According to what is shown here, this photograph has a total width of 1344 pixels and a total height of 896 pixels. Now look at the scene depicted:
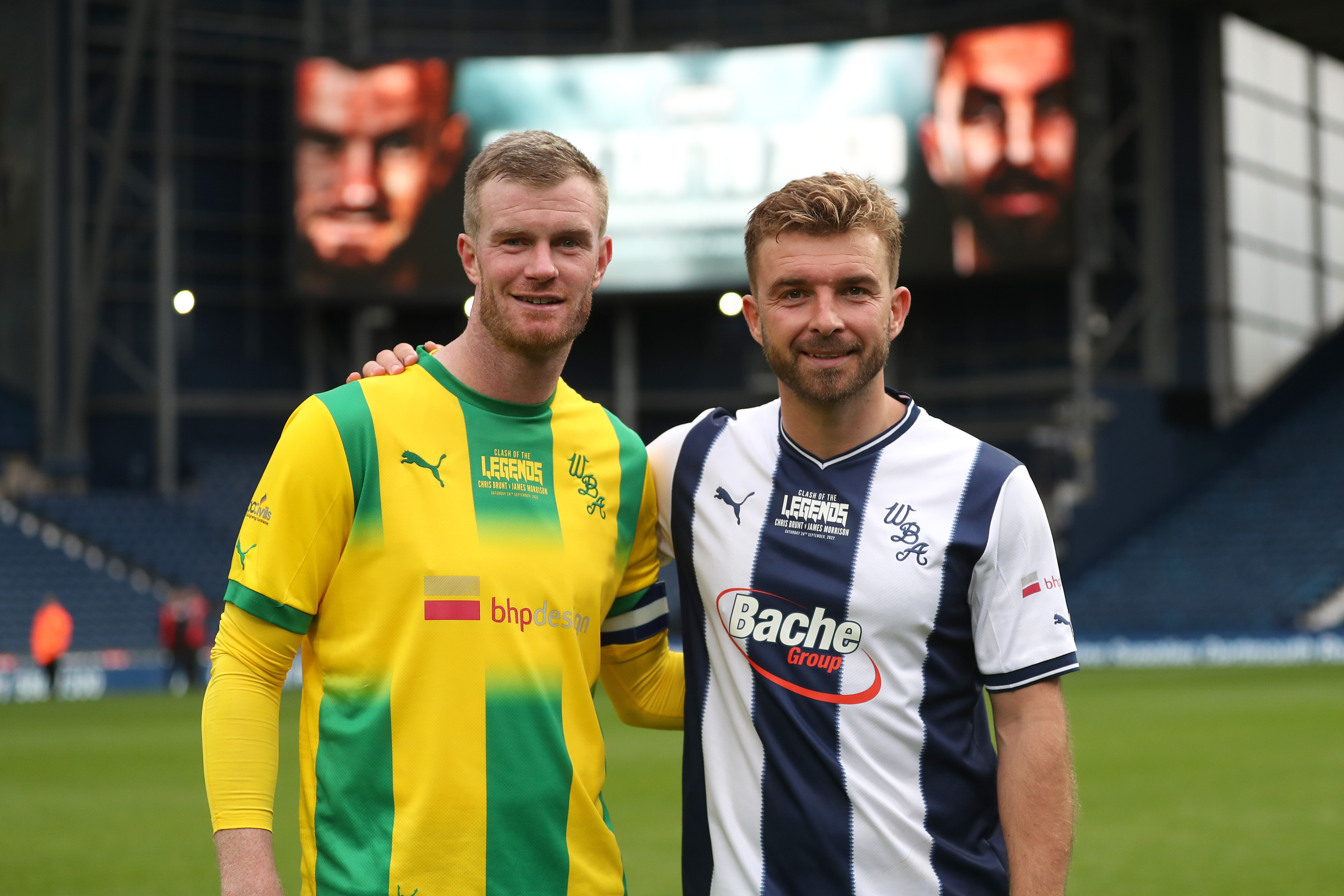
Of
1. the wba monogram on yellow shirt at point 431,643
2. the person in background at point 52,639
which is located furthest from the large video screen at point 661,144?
the wba monogram on yellow shirt at point 431,643

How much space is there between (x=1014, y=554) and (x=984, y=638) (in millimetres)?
168

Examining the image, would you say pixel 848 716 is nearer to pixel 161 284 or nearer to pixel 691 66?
pixel 691 66

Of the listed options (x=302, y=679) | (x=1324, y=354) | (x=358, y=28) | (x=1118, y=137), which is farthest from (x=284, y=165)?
(x=302, y=679)

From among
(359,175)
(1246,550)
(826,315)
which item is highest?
(359,175)

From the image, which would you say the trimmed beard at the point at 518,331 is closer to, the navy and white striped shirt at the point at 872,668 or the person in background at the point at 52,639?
the navy and white striped shirt at the point at 872,668

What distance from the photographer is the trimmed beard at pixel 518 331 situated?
3090 mm

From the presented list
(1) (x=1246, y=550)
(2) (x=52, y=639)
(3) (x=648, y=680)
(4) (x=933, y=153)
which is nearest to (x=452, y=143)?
(4) (x=933, y=153)

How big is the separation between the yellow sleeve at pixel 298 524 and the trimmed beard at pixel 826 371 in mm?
843

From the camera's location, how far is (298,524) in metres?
2.93

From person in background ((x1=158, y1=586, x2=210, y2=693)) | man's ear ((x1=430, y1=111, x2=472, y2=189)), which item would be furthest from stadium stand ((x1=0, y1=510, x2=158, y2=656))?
man's ear ((x1=430, y1=111, x2=472, y2=189))

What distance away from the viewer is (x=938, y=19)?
111ft

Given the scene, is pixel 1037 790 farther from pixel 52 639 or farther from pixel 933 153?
pixel 933 153

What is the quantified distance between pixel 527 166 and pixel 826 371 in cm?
70

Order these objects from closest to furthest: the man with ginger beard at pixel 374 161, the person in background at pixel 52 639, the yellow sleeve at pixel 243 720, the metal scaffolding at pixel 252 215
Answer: the yellow sleeve at pixel 243 720
the person in background at pixel 52 639
the man with ginger beard at pixel 374 161
the metal scaffolding at pixel 252 215
